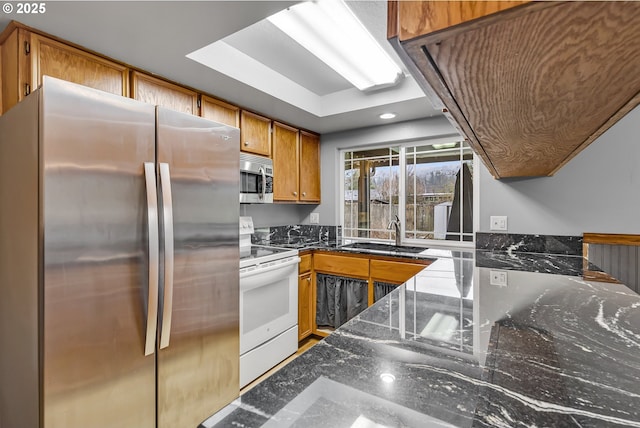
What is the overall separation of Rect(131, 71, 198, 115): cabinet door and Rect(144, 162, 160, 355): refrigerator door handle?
894mm

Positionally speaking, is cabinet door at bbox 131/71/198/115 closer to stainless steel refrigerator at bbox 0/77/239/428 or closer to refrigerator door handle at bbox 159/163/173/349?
stainless steel refrigerator at bbox 0/77/239/428

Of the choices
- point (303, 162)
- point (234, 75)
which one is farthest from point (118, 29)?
point (303, 162)

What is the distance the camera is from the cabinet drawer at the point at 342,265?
2618 millimetres

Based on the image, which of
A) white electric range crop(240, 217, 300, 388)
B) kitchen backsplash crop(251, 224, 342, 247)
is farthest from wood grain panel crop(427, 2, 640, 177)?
kitchen backsplash crop(251, 224, 342, 247)

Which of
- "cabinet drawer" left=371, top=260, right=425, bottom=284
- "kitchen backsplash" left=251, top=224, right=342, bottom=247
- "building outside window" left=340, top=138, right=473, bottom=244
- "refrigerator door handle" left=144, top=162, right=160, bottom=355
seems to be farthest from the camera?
"kitchen backsplash" left=251, top=224, right=342, bottom=247

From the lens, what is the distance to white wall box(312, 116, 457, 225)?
111 inches

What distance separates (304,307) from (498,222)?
1.81m

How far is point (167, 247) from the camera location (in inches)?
50.5

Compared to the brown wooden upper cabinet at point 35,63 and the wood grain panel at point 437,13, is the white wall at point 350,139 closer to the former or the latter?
the brown wooden upper cabinet at point 35,63

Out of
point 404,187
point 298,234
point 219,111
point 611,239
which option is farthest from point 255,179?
point 611,239

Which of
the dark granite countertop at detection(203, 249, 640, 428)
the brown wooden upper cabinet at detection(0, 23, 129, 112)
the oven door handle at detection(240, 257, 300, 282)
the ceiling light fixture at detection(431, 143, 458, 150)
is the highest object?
the brown wooden upper cabinet at detection(0, 23, 129, 112)

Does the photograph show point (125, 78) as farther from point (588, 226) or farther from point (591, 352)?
point (588, 226)

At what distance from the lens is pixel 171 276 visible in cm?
130

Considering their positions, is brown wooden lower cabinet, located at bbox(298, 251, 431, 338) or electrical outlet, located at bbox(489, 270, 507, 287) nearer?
electrical outlet, located at bbox(489, 270, 507, 287)
